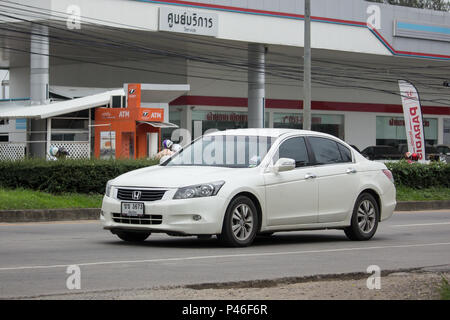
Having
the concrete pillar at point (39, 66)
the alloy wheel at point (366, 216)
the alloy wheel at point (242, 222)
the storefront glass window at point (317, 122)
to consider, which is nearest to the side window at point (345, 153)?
the alloy wheel at point (366, 216)

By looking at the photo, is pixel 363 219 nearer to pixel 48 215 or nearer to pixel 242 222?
pixel 242 222

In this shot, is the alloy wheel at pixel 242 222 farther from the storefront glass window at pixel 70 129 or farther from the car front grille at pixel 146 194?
the storefront glass window at pixel 70 129

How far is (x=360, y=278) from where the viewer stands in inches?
360

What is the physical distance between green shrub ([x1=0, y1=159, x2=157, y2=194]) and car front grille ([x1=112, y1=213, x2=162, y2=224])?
899 cm

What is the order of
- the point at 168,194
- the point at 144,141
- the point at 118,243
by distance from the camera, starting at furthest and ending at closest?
the point at 144,141 < the point at 118,243 < the point at 168,194

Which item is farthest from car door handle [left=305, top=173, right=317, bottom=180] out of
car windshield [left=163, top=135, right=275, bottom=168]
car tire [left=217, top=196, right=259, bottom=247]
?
car tire [left=217, top=196, right=259, bottom=247]

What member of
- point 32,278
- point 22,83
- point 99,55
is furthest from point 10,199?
point 22,83

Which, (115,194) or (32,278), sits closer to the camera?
(32,278)

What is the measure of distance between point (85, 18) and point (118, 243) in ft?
91.0

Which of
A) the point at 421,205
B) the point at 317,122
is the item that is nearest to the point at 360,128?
the point at 317,122

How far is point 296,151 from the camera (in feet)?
42.7

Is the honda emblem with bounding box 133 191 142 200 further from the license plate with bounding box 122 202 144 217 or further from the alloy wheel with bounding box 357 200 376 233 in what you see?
the alloy wheel with bounding box 357 200 376 233

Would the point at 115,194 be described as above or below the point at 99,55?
below
